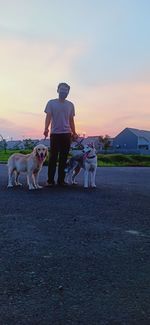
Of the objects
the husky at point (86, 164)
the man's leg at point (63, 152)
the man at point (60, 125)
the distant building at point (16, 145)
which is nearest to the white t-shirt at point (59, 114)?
the man at point (60, 125)

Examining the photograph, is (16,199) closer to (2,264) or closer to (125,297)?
(2,264)

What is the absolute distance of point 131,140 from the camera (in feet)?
244

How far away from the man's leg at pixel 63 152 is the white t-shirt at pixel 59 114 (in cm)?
13

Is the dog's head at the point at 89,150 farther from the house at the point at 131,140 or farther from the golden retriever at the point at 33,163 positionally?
the house at the point at 131,140

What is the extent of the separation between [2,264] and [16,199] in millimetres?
4027

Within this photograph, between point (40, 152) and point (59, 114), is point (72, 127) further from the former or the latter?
point (40, 152)

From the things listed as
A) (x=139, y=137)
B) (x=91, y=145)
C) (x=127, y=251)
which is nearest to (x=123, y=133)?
(x=139, y=137)

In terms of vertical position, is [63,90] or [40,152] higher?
[63,90]

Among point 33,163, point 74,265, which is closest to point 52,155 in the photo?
point 33,163

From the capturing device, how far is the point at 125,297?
305 centimetres

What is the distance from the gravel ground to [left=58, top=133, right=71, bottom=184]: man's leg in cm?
340

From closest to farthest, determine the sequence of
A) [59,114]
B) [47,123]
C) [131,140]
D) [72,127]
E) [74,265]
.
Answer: [74,265], [59,114], [47,123], [72,127], [131,140]

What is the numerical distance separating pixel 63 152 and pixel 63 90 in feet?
4.46

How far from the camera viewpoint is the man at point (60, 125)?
998 centimetres
